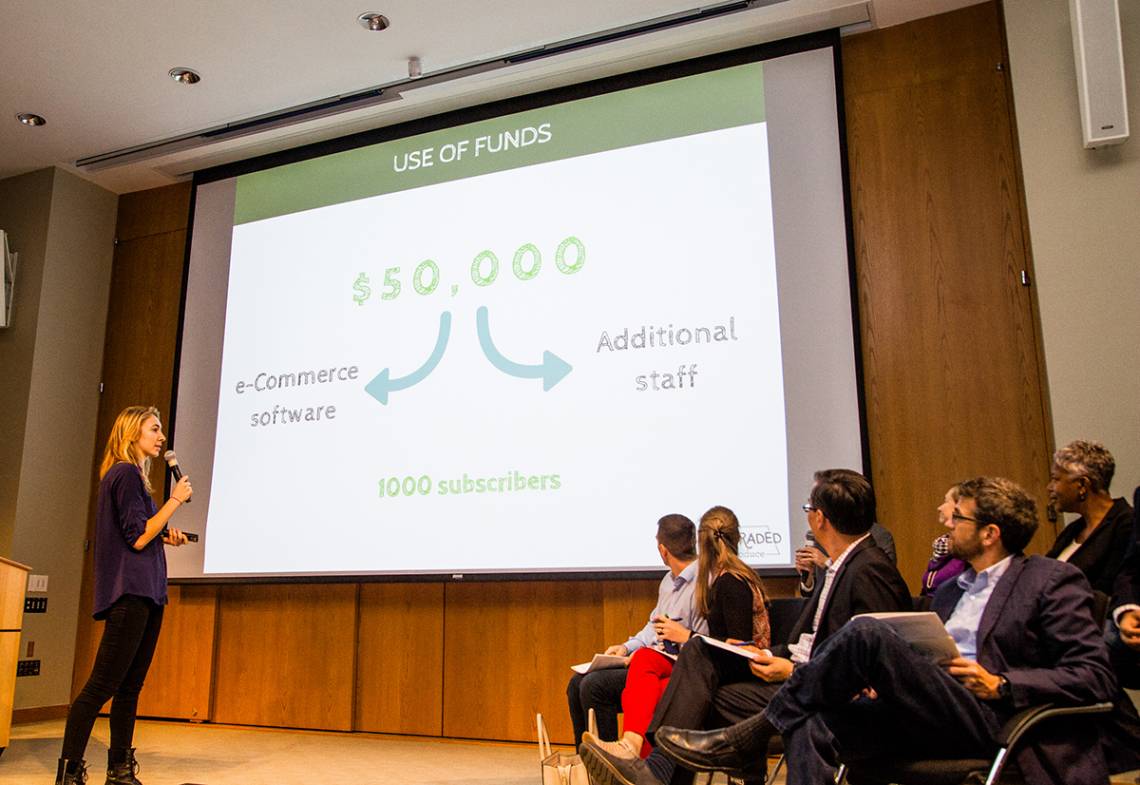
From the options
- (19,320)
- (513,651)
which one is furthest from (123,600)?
(19,320)

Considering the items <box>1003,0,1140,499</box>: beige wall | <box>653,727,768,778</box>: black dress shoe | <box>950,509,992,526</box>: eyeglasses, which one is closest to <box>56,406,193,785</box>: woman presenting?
<box>653,727,768,778</box>: black dress shoe

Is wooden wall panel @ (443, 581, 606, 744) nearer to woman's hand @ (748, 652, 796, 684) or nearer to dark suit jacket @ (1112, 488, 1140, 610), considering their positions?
woman's hand @ (748, 652, 796, 684)

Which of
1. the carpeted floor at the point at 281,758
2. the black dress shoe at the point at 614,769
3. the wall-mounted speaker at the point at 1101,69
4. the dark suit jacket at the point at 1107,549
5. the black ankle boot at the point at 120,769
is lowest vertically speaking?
the carpeted floor at the point at 281,758

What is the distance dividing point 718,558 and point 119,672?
83.9 inches

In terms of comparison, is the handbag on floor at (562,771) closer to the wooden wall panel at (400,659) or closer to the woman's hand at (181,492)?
the woman's hand at (181,492)

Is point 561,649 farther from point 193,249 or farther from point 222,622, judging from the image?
point 193,249

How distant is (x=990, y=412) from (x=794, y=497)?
933 millimetres

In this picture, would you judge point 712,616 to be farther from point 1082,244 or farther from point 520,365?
point 1082,244

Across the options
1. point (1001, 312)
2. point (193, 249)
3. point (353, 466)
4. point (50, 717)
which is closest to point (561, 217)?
point (353, 466)

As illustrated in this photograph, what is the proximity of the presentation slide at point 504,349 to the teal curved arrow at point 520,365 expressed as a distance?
1 cm

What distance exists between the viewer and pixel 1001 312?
404cm

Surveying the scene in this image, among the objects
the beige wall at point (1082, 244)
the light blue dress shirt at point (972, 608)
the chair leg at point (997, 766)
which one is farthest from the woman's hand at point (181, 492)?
the beige wall at point (1082, 244)

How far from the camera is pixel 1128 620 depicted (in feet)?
7.32

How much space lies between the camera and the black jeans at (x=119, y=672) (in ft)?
10.3
